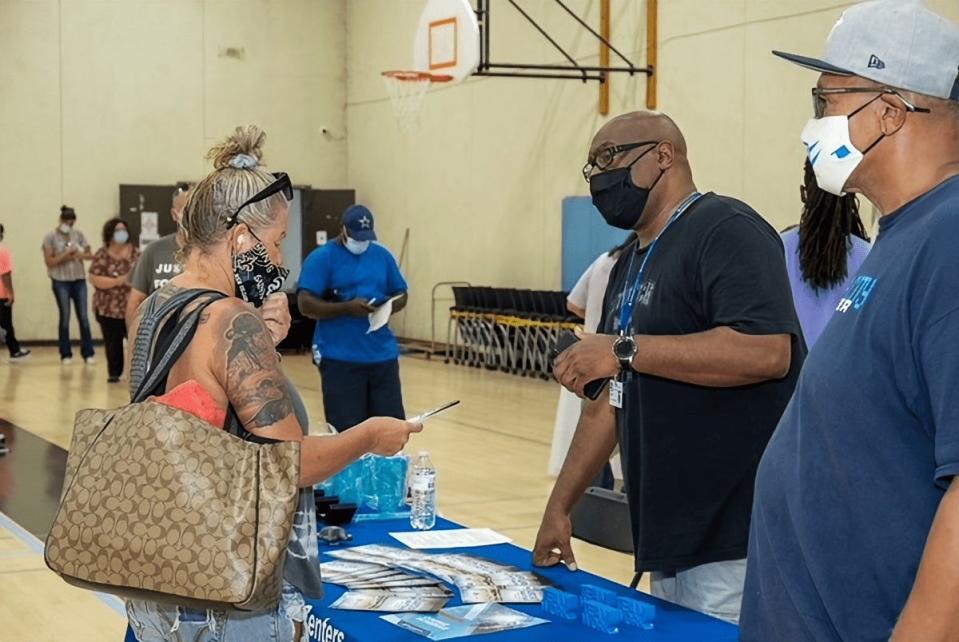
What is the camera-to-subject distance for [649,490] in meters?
2.72

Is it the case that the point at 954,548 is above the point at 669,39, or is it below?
below

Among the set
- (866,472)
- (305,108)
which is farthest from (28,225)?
(866,472)

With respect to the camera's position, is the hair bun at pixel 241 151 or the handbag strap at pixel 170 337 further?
the hair bun at pixel 241 151

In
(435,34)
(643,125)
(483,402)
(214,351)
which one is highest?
(435,34)

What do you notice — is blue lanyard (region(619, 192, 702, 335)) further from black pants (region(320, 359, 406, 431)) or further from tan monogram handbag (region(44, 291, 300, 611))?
black pants (region(320, 359, 406, 431))

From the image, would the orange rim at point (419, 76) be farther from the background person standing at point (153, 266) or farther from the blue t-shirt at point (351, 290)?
the background person standing at point (153, 266)

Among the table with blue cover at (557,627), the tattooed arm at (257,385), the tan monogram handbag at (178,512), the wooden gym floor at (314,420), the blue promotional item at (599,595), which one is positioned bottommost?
the wooden gym floor at (314,420)

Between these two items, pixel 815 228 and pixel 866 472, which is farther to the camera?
pixel 815 228

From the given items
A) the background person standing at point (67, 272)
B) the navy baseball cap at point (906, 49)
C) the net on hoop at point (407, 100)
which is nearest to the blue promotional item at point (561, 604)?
the navy baseball cap at point (906, 49)

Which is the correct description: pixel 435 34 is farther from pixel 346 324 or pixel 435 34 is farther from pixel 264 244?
pixel 264 244

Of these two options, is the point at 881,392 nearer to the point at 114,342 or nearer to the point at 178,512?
the point at 178,512

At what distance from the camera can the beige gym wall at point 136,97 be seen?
16.8 m

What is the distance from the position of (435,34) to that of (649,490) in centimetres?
1212

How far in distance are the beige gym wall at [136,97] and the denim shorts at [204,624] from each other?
50.5 feet
